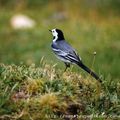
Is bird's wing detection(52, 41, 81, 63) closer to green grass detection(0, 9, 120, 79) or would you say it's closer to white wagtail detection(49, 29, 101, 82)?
white wagtail detection(49, 29, 101, 82)

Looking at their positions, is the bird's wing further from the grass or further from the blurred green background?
the blurred green background

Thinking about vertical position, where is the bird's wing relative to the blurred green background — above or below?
below

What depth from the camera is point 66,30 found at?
20.8 metres

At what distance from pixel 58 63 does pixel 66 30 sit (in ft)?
13.5

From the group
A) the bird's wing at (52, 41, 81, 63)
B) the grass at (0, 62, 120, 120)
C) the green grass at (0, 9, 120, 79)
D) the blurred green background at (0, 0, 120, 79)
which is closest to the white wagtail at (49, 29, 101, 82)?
the bird's wing at (52, 41, 81, 63)

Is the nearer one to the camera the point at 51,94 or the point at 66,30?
the point at 51,94

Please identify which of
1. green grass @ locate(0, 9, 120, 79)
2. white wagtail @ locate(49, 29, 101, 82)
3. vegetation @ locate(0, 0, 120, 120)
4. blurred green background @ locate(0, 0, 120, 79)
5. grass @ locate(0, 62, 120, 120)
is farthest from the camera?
blurred green background @ locate(0, 0, 120, 79)

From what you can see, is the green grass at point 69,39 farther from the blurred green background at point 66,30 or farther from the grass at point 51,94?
the grass at point 51,94

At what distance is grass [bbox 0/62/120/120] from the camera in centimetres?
834

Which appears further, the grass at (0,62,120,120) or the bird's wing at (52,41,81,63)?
the bird's wing at (52,41,81,63)

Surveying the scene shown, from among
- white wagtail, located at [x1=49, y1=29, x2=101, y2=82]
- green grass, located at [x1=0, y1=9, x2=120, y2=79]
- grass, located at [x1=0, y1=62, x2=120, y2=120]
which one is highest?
green grass, located at [x1=0, y1=9, x2=120, y2=79]

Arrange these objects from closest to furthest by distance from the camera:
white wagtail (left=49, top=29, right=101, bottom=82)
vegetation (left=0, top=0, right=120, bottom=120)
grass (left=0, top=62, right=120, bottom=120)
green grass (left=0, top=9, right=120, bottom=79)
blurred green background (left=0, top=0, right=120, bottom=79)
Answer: grass (left=0, top=62, right=120, bottom=120)
vegetation (left=0, top=0, right=120, bottom=120)
white wagtail (left=49, top=29, right=101, bottom=82)
green grass (left=0, top=9, right=120, bottom=79)
blurred green background (left=0, top=0, right=120, bottom=79)

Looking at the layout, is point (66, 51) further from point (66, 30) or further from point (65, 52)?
point (66, 30)

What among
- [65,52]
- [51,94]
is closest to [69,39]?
[65,52]
